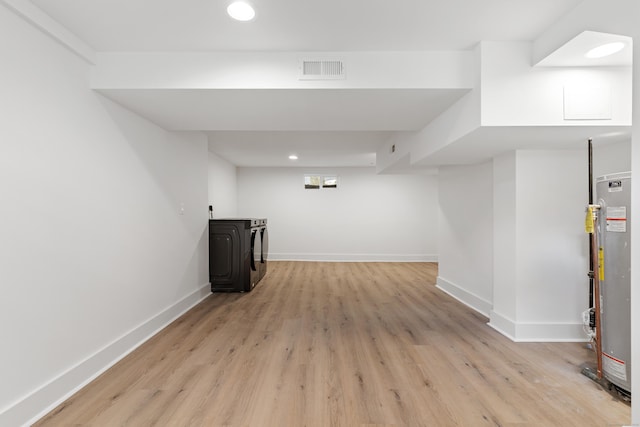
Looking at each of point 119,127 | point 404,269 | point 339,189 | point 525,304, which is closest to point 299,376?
point 525,304

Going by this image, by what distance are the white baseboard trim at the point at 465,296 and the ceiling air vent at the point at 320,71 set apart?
3.06 m

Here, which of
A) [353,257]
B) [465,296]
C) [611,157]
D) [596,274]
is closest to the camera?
[596,274]

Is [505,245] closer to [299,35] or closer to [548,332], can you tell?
[548,332]

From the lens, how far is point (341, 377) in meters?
2.18

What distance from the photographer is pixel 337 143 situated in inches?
203

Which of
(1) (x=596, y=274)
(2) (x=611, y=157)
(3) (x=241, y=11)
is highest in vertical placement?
(3) (x=241, y=11)

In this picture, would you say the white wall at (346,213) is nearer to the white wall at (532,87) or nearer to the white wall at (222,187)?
the white wall at (222,187)

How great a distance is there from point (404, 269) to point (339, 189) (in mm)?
2586

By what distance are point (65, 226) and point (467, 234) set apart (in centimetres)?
422

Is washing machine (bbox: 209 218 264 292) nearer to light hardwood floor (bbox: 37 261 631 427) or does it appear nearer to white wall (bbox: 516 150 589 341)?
light hardwood floor (bbox: 37 261 631 427)

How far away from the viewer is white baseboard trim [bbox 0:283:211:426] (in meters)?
1.65

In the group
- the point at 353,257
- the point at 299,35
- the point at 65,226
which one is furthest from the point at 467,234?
the point at 65,226

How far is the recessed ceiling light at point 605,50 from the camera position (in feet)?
5.97

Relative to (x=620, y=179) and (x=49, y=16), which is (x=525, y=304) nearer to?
(x=620, y=179)
